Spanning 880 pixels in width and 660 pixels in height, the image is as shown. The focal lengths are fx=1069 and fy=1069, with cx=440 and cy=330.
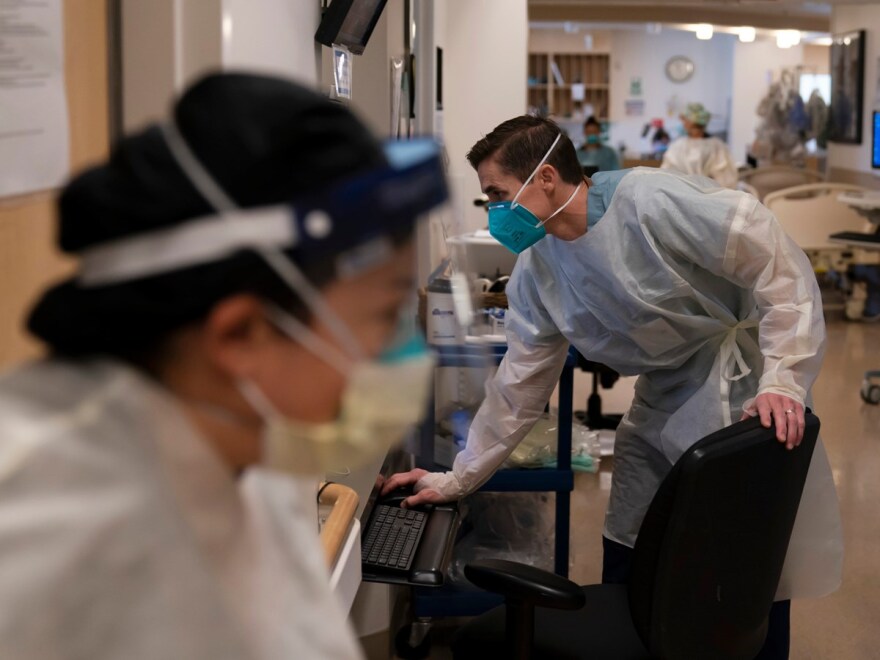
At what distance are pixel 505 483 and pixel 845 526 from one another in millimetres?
1866

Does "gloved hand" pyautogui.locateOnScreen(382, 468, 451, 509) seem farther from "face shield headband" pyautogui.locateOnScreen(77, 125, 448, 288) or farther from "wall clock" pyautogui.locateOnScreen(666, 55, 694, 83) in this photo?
"wall clock" pyautogui.locateOnScreen(666, 55, 694, 83)

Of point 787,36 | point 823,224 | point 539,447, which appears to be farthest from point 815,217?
point 539,447

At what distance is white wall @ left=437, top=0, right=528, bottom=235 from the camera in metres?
5.47

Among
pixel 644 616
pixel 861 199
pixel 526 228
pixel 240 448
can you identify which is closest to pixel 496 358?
pixel 526 228

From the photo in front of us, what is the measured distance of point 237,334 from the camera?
739 mm

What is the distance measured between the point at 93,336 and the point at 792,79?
13.1 meters

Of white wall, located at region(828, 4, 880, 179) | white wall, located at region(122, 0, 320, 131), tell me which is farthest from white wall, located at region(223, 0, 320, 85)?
white wall, located at region(828, 4, 880, 179)

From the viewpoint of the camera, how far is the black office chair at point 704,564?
5.80 ft

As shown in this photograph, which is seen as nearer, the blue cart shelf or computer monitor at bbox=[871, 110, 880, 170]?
the blue cart shelf

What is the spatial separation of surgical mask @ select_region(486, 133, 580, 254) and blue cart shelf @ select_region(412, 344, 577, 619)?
21.0 inches

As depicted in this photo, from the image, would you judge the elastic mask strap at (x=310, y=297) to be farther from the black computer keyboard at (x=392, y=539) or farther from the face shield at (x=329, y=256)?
the black computer keyboard at (x=392, y=539)

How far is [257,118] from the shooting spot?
2.38 ft

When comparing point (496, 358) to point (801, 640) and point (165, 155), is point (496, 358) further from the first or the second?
point (165, 155)

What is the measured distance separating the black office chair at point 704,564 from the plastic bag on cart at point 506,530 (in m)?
1.10
